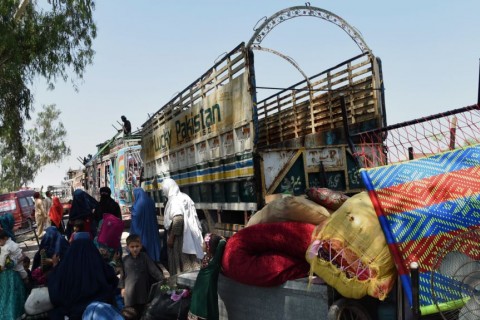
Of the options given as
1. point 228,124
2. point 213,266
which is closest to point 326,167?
point 228,124

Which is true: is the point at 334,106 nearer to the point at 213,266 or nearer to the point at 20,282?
the point at 213,266

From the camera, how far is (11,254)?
4.91 meters

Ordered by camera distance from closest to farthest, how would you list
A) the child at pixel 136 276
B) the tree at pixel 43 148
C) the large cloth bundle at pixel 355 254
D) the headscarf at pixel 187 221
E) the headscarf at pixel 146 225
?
the large cloth bundle at pixel 355 254 < the child at pixel 136 276 < the headscarf at pixel 187 221 < the headscarf at pixel 146 225 < the tree at pixel 43 148

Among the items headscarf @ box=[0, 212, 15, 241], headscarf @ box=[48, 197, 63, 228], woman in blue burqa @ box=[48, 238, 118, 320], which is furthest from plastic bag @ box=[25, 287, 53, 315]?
headscarf @ box=[48, 197, 63, 228]

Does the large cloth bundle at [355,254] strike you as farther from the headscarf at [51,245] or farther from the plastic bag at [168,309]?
the headscarf at [51,245]

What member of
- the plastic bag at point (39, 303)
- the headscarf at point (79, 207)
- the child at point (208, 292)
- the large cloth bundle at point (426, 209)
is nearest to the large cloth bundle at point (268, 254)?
the child at point (208, 292)

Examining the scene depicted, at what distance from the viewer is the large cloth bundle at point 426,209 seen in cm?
284

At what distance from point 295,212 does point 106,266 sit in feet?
5.59

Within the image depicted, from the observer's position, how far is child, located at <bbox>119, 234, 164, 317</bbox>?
4.54 m

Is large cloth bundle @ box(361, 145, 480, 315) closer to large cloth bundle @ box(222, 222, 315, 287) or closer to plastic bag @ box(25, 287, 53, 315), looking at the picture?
large cloth bundle @ box(222, 222, 315, 287)

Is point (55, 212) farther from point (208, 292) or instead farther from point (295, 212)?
point (295, 212)

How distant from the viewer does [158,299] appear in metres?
4.13

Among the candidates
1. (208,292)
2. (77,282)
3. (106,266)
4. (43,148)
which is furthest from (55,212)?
(43,148)

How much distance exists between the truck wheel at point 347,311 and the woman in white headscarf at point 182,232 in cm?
300
